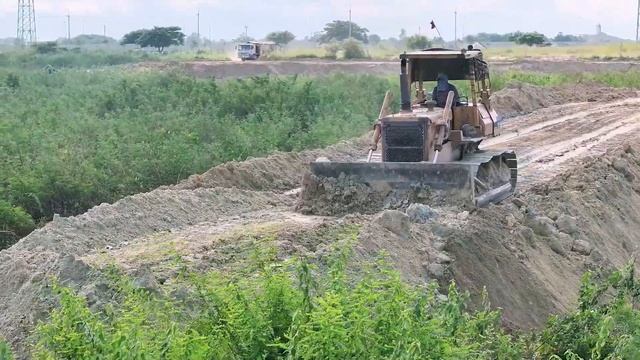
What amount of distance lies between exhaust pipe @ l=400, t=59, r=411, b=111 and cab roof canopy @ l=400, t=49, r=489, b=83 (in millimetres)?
217

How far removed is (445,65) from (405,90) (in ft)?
4.02

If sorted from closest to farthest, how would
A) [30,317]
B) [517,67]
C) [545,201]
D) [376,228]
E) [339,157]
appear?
[30,317] → [376,228] → [545,201] → [339,157] → [517,67]

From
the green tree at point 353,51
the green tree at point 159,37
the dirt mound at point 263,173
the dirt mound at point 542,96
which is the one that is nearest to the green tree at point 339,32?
the green tree at point 159,37

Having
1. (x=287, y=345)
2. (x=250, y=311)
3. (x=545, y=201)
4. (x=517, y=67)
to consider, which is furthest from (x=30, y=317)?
(x=517, y=67)

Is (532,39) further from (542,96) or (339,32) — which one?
(542,96)

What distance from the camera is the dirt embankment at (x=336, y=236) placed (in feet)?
35.8

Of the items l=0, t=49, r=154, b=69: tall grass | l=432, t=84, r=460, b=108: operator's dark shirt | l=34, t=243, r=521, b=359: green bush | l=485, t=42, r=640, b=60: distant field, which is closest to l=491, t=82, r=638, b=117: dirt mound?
l=432, t=84, r=460, b=108: operator's dark shirt

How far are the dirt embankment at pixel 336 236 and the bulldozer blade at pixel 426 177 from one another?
0.34 meters

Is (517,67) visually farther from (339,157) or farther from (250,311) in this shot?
(250,311)

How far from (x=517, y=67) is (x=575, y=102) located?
976 inches

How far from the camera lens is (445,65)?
698 inches

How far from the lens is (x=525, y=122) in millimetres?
30156

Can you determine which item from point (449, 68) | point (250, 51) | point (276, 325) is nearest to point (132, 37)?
point (250, 51)

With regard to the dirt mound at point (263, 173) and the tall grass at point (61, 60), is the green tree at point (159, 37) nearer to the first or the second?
the tall grass at point (61, 60)
